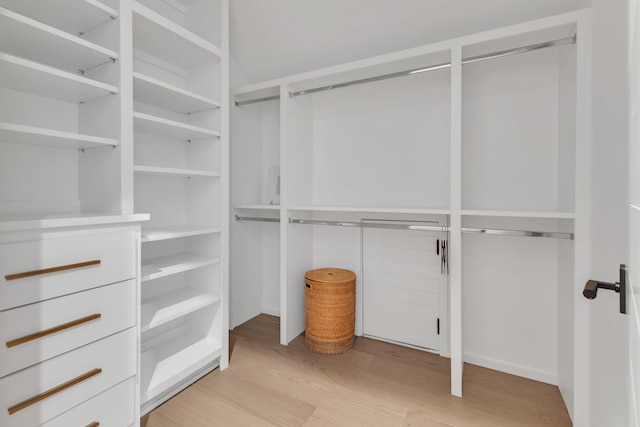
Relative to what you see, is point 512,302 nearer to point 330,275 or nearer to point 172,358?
point 330,275

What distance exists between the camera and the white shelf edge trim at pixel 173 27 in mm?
1527

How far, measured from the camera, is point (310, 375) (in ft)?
6.41

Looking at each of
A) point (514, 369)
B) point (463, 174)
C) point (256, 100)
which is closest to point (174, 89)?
point (256, 100)

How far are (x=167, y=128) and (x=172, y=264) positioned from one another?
30.8 inches

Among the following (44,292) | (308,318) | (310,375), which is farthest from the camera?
(308,318)

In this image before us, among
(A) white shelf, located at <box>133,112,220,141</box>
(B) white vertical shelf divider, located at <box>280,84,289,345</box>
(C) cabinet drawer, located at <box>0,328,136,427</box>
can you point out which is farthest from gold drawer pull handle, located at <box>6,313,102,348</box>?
(B) white vertical shelf divider, located at <box>280,84,289,345</box>

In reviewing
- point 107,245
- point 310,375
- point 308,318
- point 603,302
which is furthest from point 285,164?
point 603,302

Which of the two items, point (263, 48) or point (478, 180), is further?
point (263, 48)

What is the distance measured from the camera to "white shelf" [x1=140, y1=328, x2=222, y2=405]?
5.30ft

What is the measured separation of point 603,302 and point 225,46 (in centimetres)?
234

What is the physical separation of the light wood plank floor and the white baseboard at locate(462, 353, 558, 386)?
1.7 inches

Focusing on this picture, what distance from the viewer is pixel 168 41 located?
1.79 meters

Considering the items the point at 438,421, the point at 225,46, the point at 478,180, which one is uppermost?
the point at 225,46

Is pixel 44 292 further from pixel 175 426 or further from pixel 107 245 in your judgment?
pixel 175 426
